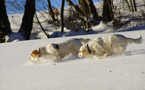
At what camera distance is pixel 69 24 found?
18.2 meters

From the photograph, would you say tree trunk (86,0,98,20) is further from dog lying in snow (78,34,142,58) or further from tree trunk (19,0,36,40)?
dog lying in snow (78,34,142,58)

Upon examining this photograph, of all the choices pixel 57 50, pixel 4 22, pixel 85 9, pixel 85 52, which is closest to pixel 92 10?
pixel 85 9

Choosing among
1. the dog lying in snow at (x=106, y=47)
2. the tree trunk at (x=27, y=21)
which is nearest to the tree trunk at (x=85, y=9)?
the tree trunk at (x=27, y=21)

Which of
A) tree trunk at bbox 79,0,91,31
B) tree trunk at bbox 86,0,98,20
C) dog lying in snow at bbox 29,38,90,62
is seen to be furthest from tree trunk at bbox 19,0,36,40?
dog lying in snow at bbox 29,38,90,62

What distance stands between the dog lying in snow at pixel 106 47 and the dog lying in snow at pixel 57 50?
0.63 m

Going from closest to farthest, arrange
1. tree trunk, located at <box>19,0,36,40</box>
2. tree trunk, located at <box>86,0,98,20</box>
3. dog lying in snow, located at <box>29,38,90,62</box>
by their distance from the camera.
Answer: dog lying in snow, located at <box>29,38,90,62</box> → tree trunk, located at <box>19,0,36,40</box> → tree trunk, located at <box>86,0,98,20</box>

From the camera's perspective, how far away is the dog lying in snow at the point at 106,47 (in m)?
4.47

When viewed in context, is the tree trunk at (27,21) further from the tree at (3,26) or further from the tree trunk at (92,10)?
the tree trunk at (92,10)

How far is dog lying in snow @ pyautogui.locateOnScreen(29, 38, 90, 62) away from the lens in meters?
Result: 4.92

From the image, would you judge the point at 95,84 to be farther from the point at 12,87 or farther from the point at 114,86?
the point at 12,87

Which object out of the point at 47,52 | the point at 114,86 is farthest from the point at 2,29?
the point at 114,86

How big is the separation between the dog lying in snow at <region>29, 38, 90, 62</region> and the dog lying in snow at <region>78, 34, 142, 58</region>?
634 mm

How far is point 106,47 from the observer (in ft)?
15.1

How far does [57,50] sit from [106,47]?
3.87 ft
